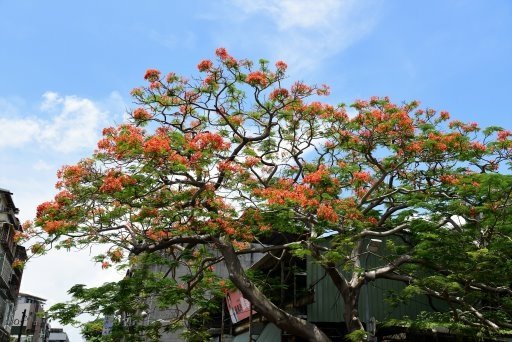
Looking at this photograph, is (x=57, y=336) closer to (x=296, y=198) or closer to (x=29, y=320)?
(x=29, y=320)

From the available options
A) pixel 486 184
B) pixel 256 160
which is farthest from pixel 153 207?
pixel 486 184

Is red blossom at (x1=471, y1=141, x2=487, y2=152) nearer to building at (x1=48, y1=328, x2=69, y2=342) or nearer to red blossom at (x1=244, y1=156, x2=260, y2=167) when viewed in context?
red blossom at (x1=244, y1=156, x2=260, y2=167)

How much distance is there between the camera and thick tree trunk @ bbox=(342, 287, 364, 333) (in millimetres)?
13109

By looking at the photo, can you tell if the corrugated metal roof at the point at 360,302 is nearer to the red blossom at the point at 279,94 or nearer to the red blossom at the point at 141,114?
the red blossom at the point at 279,94

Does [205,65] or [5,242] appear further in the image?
[5,242]

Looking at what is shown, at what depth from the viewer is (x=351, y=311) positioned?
43.4 ft

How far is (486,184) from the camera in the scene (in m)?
11.8

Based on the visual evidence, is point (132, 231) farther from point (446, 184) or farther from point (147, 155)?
point (446, 184)

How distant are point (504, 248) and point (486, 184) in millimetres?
1705

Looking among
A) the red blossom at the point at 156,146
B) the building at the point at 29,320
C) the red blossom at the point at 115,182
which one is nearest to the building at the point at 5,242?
the building at the point at 29,320

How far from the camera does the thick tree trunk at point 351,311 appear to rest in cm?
1311

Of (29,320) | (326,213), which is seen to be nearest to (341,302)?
(326,213)

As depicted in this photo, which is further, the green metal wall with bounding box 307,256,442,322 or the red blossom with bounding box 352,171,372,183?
the green metal wall with bounding box 307,256,442,322

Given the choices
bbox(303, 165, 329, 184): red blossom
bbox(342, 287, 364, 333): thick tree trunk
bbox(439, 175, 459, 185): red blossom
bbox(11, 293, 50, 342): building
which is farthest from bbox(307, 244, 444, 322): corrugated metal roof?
bbox(11, 293, 50, 342): building
